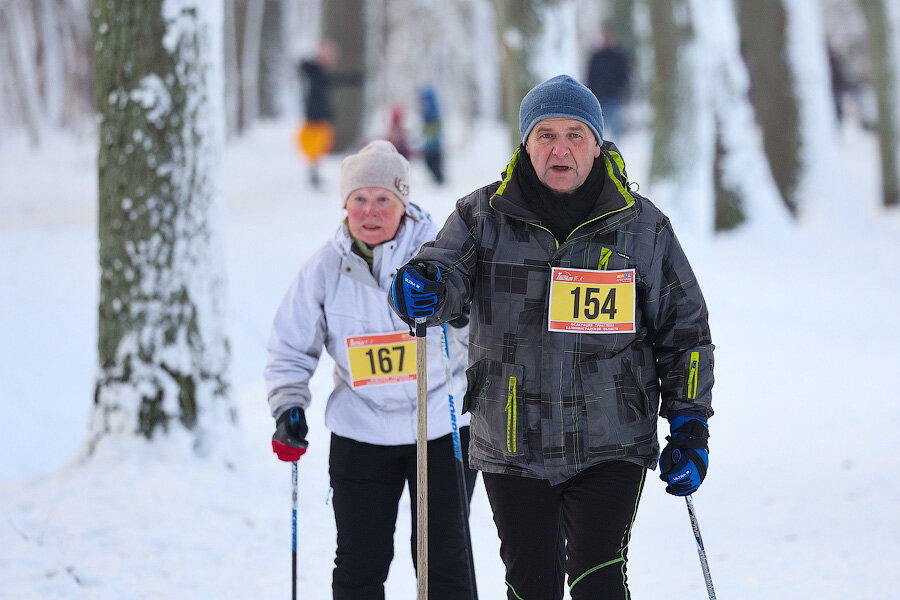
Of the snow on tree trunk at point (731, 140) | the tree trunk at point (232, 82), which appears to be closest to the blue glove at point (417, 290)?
the snow on tree trunk at point (731, 140)

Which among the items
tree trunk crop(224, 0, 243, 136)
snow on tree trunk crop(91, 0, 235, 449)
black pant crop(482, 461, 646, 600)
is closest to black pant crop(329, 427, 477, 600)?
black pant crop(482, 461, 646, 600)

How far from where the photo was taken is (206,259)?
5246mm

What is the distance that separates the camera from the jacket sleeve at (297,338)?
3.21 m

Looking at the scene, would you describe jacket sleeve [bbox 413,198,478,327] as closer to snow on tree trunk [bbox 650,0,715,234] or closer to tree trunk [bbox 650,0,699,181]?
snow on tree trunk [bbox 650,0,715,234]

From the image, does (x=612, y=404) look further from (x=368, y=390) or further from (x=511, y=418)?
(x=368, y=390)

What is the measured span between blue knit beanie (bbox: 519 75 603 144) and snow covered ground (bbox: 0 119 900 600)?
2.22 meters

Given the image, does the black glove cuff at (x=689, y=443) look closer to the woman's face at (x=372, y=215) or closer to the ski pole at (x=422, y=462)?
the ski pole at (x=422, y=462)

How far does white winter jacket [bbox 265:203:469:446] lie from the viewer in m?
3.20

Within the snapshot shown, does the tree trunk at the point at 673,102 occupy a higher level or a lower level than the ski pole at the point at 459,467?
higher

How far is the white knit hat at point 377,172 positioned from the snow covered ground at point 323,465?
71.9 inches

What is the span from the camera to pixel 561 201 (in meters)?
2.66

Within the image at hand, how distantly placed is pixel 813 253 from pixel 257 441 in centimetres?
804

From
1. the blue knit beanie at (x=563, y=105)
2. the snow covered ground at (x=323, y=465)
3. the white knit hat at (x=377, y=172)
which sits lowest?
the snow covered ground at (x=323, y=465)

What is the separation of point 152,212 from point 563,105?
9.93ft
